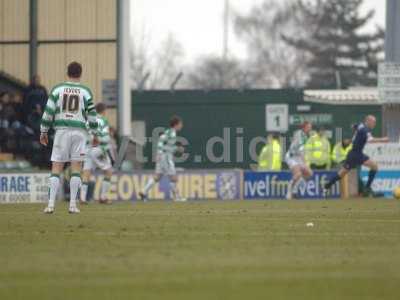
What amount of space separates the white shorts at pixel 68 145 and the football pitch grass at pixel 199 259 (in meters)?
1.59

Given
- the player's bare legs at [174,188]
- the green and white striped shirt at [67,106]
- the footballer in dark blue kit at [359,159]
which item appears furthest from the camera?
the footballer in dark blue kit at [359,159]

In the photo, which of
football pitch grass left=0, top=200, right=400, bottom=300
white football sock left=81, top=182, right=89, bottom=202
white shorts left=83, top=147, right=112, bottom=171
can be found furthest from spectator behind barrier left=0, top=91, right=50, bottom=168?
football pitch grass left=0, top=200, right=400, bottom=300

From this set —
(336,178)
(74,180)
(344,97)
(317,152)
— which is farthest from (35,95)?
(344,97)

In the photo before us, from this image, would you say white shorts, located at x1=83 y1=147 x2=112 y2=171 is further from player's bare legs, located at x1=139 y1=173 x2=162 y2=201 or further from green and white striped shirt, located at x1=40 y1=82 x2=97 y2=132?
green and white striped shirt, located at x1=40 y1=82 x2=97 y2=132

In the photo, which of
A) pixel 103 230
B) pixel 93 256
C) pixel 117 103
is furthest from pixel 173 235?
pixel 117 103

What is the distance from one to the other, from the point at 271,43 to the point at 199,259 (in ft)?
300

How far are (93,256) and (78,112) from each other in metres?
7.93

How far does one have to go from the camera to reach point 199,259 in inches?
442

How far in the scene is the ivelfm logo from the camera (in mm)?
34312

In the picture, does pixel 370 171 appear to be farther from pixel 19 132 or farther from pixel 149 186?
pixel 19 132

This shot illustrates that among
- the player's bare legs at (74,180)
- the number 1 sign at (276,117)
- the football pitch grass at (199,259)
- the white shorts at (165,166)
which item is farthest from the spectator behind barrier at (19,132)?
the football pitch grass at (199,259)

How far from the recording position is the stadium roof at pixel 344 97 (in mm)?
45156

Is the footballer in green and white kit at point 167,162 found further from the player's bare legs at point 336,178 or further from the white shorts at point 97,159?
the player's bare legs at point 336,178

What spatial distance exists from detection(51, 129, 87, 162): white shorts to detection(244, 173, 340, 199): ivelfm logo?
15146mm
